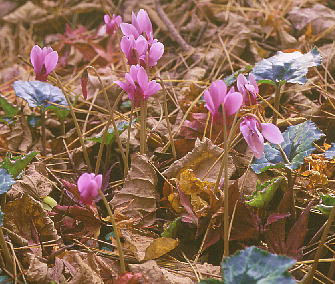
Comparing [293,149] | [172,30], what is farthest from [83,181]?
[172,30]

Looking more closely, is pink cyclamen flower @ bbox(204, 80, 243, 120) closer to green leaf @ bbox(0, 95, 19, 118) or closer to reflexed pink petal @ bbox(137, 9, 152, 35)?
reflexed pink petal @ bbox(137, 9, 152, 35)

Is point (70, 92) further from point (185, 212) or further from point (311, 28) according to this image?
point (311, 28)

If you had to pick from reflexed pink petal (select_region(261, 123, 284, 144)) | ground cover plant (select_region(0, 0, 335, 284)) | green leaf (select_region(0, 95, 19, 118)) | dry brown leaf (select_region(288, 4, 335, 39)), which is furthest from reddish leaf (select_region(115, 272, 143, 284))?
dry brown leaf (select_region(288, 4, 335, 39))

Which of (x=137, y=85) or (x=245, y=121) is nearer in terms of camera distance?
(x=245, y=121)

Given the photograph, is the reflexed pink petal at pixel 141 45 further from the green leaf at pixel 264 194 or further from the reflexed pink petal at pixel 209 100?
the green leaf at pixel 264 194

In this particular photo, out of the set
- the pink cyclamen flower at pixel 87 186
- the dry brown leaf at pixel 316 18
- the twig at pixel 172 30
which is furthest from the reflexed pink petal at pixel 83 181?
the dry brown leaf at pixel 316 18

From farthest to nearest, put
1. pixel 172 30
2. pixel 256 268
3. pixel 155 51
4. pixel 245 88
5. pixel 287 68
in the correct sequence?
1. pixel 172 30
2. pixel 287 68
3. pixel 155 51
4. pixel 245 88
5. pixel 256 268

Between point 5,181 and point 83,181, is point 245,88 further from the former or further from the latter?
point 5,181
